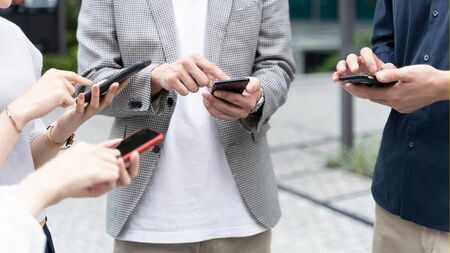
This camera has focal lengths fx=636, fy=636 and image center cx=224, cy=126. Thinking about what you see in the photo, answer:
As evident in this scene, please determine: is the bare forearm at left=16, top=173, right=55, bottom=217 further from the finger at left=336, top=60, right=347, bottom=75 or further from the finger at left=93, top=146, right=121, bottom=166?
the finger at left=336, top=60, right=347, bottom=75

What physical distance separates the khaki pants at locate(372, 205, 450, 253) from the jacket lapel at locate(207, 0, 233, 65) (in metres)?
0.75

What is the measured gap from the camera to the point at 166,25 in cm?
207

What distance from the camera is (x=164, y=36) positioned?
207 cm

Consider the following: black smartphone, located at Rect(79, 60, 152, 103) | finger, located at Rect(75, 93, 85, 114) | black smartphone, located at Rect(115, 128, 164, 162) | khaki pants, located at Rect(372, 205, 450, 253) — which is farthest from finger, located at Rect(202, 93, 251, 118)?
khaki pants, located at Rect(372, 205, 450, 253)

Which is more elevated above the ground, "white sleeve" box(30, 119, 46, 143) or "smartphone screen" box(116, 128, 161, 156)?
"smartphone screen" box(116, 128, 161, 156)

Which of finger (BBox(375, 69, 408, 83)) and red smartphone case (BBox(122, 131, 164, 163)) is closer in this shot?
red smartphone case (BBox(122, 131, 164, 163))

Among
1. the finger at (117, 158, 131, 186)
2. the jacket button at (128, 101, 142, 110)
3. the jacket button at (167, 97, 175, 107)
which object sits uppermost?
the finger at (117, 158, 131, 186)

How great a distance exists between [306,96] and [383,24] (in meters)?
7.07

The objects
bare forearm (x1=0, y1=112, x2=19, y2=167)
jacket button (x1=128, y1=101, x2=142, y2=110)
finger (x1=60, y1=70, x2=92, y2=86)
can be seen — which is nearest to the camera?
bare forearm (x1=0, y1=112, x2=19, y2=167)

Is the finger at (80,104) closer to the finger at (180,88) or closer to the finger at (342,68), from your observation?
the finger at (180,88)

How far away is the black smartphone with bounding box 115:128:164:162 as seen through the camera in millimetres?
1386

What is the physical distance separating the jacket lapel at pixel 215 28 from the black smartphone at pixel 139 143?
0.69 meters

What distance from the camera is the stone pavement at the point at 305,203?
14.1 feet

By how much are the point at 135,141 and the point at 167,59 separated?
687 millimetres
